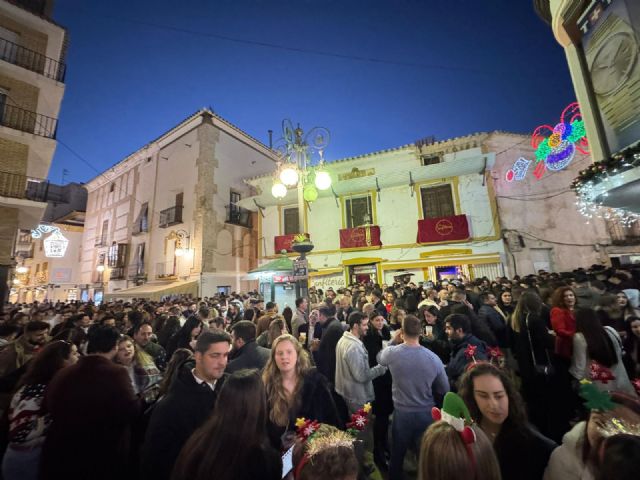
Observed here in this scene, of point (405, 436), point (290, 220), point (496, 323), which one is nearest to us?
point (405, 436)

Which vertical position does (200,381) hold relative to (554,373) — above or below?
above

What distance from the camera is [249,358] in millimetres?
3492

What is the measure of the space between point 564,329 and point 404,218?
40.3ft

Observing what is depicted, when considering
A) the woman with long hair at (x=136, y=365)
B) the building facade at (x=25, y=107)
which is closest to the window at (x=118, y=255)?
the building facade at (x=25, y=107)

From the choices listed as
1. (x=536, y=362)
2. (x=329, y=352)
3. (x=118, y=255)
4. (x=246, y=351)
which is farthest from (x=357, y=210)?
(x=118, y=255)

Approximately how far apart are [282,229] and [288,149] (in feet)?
37.0

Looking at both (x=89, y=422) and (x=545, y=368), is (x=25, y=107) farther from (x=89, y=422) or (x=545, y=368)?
(x=545, y=368)

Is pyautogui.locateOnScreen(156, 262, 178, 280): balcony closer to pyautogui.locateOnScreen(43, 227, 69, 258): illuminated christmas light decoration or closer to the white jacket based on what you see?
pyautogui.locateOnScreen(43, 227, 69, 258): illuminated christmas light decoration

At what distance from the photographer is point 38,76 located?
11062mm

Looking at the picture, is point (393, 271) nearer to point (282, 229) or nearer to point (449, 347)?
point (282, 229)

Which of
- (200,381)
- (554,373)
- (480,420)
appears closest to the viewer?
(480,420)

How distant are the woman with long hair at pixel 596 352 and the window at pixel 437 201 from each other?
12.4 metres

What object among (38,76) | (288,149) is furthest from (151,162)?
(288,149)

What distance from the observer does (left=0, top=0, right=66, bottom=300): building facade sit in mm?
10367
